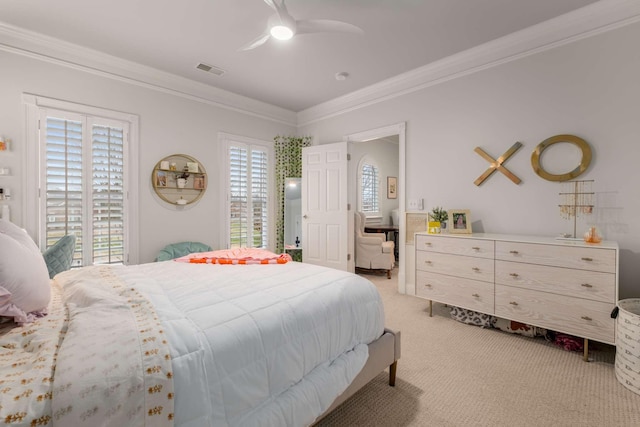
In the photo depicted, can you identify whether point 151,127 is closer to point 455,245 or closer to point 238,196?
point 238,196

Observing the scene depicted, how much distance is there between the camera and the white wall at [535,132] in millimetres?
2512

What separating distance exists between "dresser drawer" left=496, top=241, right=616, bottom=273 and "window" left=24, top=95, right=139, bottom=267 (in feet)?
13.9

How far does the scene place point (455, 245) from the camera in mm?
3031

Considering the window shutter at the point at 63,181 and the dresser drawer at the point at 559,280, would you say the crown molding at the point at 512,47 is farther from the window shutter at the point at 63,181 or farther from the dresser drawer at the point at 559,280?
the window shutter at the point at 63,181

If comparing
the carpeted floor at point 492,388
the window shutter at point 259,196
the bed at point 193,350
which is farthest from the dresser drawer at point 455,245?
the window shutter at point 259,196

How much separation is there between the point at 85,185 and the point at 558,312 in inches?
191

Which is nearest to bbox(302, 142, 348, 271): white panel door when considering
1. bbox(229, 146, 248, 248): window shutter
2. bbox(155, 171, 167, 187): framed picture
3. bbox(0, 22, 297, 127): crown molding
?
bbox(229, 146, 248, 248): window shutter

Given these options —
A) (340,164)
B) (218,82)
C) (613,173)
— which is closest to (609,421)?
(613,173)

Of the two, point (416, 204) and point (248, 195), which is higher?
point (248, 195)

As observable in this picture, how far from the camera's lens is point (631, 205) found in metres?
2.48

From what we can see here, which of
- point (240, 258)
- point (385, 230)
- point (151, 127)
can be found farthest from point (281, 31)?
point (385, 230)

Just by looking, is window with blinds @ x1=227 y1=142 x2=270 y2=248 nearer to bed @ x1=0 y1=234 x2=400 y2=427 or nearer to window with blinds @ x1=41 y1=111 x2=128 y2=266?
window with blinds @ x1=41 y1=111 x2=128 y2=266

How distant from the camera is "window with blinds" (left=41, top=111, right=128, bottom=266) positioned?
3.16 meters

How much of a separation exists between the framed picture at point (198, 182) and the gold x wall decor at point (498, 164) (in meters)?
3.61
